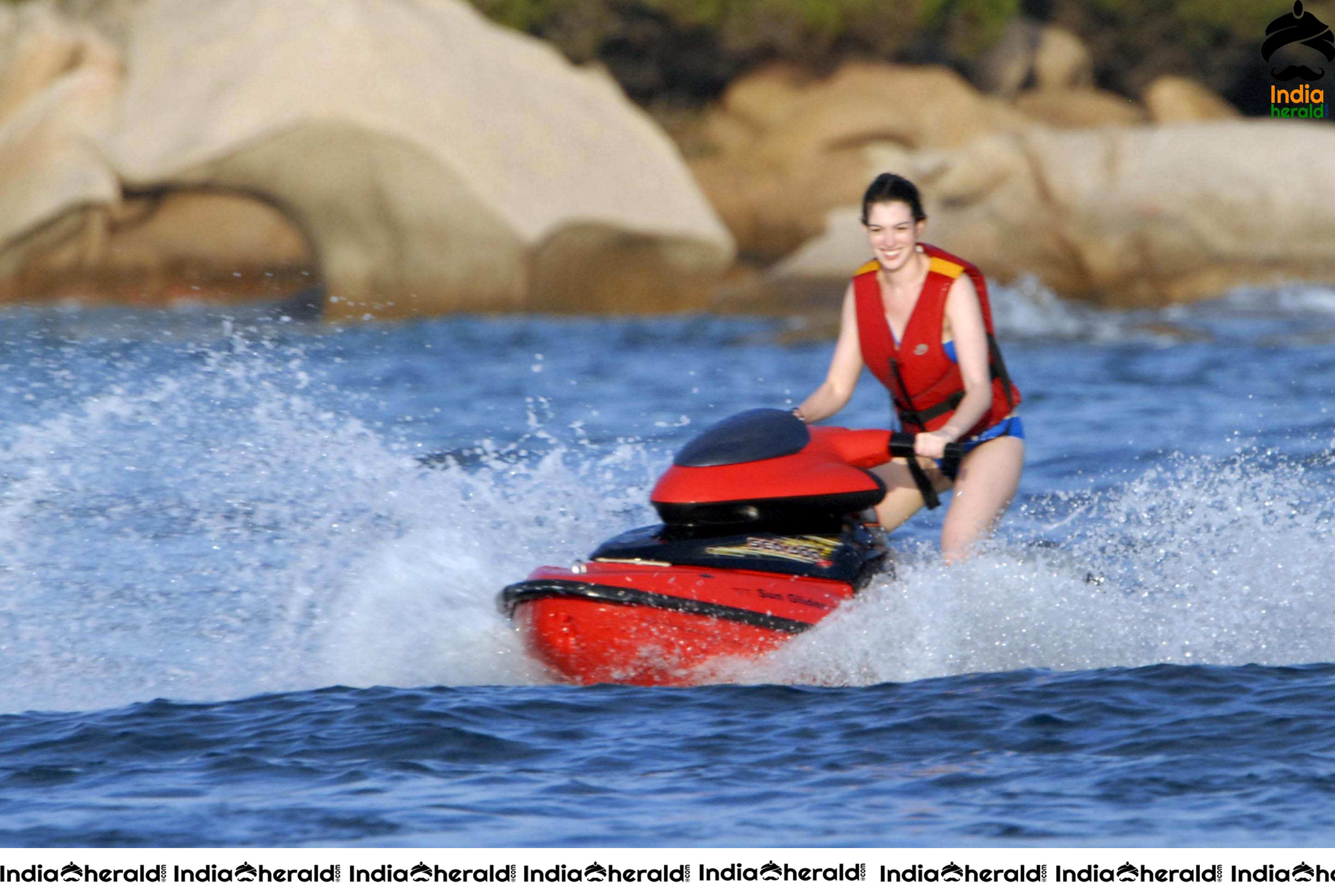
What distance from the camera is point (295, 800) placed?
4.34 m

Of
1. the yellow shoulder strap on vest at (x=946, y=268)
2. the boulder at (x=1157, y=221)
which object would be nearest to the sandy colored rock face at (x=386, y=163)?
the boulder at (x=1157, y=221)

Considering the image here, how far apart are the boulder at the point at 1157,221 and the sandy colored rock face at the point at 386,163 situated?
6.88 ft

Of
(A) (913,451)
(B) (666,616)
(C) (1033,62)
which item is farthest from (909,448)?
(C) (1033,62)

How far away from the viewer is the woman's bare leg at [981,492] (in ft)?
18.1

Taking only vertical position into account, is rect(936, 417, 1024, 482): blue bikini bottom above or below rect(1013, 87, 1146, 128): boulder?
below

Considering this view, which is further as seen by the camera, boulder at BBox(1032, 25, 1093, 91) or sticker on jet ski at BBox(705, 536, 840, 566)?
boulder at BBox(1032, 25, 1093, 91)

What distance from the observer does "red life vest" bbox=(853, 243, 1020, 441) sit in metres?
5.68

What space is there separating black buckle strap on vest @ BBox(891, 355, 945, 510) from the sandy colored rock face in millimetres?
11246

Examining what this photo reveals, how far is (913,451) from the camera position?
5.34m

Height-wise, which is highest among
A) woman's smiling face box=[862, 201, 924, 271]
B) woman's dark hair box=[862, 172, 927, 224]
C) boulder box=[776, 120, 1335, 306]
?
boulder box=[776, 120, 1335, 306]

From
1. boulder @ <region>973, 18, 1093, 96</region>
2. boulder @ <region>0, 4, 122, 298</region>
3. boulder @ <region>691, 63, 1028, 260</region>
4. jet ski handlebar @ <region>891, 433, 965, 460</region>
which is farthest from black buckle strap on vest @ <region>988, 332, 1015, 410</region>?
boulder @ <region>973, 18, 1093, 96</region>

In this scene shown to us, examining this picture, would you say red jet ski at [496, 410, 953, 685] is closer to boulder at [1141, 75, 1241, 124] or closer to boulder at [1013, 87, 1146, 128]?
boulder at [1013, 87, 1146, 128]

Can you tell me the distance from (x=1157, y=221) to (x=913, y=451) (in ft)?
44.8
